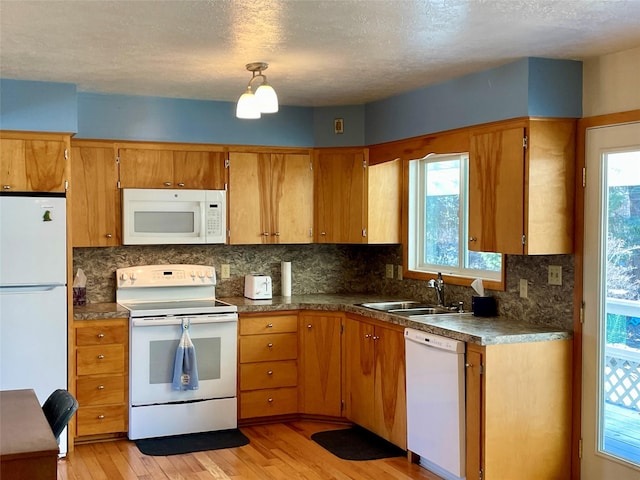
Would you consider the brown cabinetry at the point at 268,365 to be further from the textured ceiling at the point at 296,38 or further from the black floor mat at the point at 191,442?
the textured ceiling at the point at 296,38

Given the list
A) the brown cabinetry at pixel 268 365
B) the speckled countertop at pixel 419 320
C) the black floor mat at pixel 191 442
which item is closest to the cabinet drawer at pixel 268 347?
the brown cabinetry at pixel 268 365

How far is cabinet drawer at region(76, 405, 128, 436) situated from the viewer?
4.79 m

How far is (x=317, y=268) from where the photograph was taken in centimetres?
602

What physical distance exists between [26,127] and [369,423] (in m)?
2.86

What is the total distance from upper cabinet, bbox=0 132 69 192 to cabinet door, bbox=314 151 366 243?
1904 millimetres

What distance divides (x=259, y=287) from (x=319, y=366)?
0.74 m

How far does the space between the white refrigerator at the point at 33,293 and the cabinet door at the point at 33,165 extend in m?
0.06

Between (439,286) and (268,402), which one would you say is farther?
(268,402)

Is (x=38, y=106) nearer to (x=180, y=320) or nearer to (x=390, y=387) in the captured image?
(x=180, y=320)

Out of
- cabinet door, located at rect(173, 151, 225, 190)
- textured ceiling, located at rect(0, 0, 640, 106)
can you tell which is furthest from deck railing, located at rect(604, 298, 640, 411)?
cabinet door, located at rect(173, 151, 225, 190)

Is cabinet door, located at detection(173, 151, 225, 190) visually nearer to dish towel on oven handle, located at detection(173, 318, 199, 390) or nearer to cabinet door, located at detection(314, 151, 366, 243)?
cabinet door, located at detection(314, 151, 366, 243)

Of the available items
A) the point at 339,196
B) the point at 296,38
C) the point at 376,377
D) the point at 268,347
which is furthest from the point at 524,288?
the point at 296,38

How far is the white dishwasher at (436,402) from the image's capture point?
4.00m

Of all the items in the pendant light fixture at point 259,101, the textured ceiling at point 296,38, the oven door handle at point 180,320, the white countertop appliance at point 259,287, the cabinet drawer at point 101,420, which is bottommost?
the cabinet drawer at point 101,420
